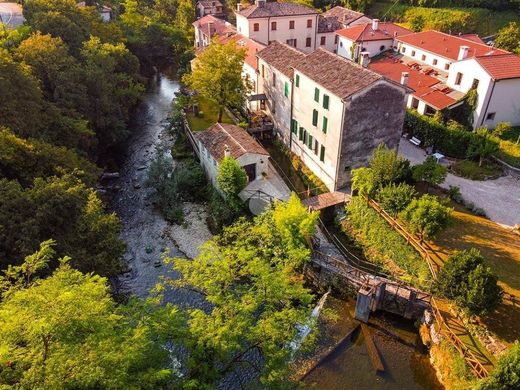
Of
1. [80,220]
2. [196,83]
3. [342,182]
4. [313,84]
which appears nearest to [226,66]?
[196,83]

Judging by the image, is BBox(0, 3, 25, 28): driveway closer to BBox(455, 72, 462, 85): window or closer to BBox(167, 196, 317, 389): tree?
BBox(167, 196, 317, 389): tree

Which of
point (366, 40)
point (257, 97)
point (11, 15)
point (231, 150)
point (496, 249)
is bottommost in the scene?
point (496, 249)

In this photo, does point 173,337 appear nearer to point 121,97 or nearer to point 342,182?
point 342,182

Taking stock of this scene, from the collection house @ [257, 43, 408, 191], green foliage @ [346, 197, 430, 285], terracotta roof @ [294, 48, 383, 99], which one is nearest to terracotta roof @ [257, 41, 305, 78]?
house @ [257, 43, 408, 191]

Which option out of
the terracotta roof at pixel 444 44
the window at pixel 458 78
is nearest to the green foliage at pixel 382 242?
the window at pixel 458 78

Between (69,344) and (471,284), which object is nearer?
(69,344)

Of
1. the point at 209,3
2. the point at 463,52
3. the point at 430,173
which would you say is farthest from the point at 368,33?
the point at 209,3

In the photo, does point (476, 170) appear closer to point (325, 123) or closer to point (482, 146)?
point (482, 146)

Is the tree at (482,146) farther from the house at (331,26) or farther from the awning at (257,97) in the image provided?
the house at (331,26)
